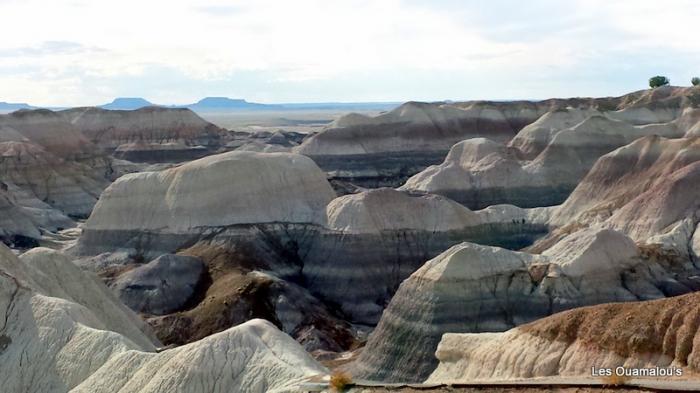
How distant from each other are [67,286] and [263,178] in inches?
1043

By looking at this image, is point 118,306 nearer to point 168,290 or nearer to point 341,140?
point 168,290

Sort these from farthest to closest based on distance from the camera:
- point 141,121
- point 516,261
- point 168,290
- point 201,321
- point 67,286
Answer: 1. point 141,121
2. point 168,290
3. point 201,321
4. point 516,261
5. point 67,286

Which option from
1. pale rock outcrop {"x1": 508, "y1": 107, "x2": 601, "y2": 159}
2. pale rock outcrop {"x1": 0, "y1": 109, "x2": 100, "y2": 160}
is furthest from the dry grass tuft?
pale rock outcrop {"x1": 0, "y1": 109, "x2": 100, "y2": 160}

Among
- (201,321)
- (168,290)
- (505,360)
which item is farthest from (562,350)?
(168,290)

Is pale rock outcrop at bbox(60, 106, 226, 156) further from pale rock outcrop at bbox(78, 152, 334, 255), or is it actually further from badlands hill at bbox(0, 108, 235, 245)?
pale rock outcrop at bbox(78, 152, 334, 255)

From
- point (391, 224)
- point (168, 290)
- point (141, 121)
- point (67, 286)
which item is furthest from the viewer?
point (141, 121)

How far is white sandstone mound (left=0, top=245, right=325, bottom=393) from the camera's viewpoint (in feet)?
75.8

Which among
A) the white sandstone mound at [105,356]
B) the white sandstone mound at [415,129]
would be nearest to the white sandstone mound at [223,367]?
the white sandstone mound at [105,356]

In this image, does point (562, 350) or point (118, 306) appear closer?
point (562, 350)

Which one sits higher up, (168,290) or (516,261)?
(516,261)

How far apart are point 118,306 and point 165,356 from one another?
44.9 ft

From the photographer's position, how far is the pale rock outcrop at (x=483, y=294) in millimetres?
35844

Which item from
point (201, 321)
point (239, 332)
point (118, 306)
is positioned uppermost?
point (239, 332)

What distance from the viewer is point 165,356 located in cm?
2439
